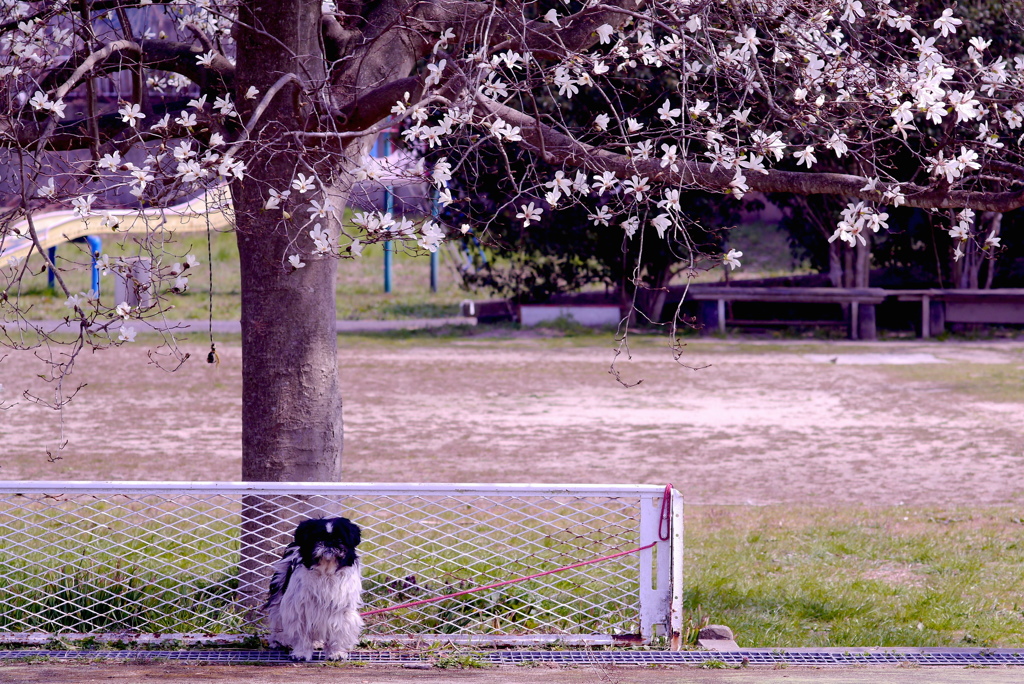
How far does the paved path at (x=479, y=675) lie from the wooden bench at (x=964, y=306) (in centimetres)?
1584

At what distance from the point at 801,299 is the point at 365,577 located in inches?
601

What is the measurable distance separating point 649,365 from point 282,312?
10.3 m

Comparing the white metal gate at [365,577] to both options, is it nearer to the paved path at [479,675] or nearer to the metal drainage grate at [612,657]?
the metal drainage grate at [612,657]

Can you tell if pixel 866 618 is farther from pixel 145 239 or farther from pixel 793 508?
pixel 145 239

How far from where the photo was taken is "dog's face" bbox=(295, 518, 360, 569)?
4250mm

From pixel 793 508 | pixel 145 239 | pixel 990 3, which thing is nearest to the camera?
pixel 145 239

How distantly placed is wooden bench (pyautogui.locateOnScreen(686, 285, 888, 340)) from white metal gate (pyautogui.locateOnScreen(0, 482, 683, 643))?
14.1 meters

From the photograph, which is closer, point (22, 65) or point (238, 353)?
point (22, 65)

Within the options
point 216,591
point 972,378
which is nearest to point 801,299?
point 972,378

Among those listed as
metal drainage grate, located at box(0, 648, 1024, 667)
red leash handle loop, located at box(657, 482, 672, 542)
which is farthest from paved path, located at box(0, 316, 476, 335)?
red leash handle loop, located at box(657, 482, 672, 542)

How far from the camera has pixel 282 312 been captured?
504cm

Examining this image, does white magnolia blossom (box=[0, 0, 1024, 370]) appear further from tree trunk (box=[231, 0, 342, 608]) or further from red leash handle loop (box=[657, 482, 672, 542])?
red leash handle loop (box=[657, 482, 672, 542])

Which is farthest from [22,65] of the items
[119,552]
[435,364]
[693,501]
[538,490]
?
[435,364]

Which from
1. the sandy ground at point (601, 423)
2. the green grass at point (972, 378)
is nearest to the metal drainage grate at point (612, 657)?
the sandy ground at point (601, 423)
